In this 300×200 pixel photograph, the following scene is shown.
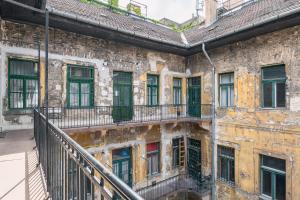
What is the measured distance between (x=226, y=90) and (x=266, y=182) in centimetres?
455

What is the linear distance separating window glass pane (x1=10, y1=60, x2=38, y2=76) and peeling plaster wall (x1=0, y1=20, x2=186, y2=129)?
0.23m

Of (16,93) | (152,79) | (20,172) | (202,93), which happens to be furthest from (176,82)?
(20,172)

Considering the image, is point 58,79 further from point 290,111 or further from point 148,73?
point 290,111

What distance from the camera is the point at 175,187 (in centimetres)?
1052

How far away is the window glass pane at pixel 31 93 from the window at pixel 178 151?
7.65 m

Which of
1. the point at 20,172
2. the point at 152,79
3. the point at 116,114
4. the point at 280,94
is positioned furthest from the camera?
the point at 152,79

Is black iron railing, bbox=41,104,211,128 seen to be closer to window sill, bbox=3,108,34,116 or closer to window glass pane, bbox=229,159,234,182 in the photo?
window sill, bbox=3,108,34,116

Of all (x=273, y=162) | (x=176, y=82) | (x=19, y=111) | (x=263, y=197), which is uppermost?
(x=176, y=82)

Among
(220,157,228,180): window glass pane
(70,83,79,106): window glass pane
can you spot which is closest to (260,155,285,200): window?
(220,157,228,180): window glass pane

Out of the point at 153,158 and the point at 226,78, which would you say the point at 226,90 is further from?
the point at 153,158

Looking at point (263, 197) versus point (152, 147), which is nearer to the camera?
point (263, 197)

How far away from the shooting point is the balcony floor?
2.78m

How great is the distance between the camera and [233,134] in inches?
376

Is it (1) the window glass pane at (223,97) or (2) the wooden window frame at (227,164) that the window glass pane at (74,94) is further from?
(2) the wooden window frame at (227,164)
